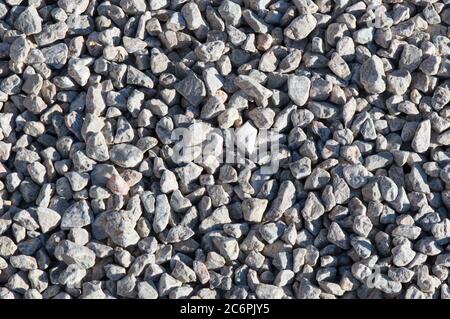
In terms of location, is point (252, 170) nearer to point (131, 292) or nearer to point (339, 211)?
point (339, 211)

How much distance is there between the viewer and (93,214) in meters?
2.04

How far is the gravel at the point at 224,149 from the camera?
1.96m

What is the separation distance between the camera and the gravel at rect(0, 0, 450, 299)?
77.3 inches

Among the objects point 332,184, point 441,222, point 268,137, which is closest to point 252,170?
point 268,137

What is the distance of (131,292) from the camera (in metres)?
1.94

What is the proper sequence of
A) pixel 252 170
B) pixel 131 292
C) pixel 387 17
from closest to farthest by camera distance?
pixel 131 292
pixel 252 170
pixel 387 17

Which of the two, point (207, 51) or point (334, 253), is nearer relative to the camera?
point (334, 253)

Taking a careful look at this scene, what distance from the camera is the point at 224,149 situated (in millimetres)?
2090

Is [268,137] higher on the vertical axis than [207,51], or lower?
lower

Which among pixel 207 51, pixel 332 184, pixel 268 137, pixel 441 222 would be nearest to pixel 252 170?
pixel 268 137

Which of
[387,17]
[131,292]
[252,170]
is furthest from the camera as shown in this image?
[387,17]
